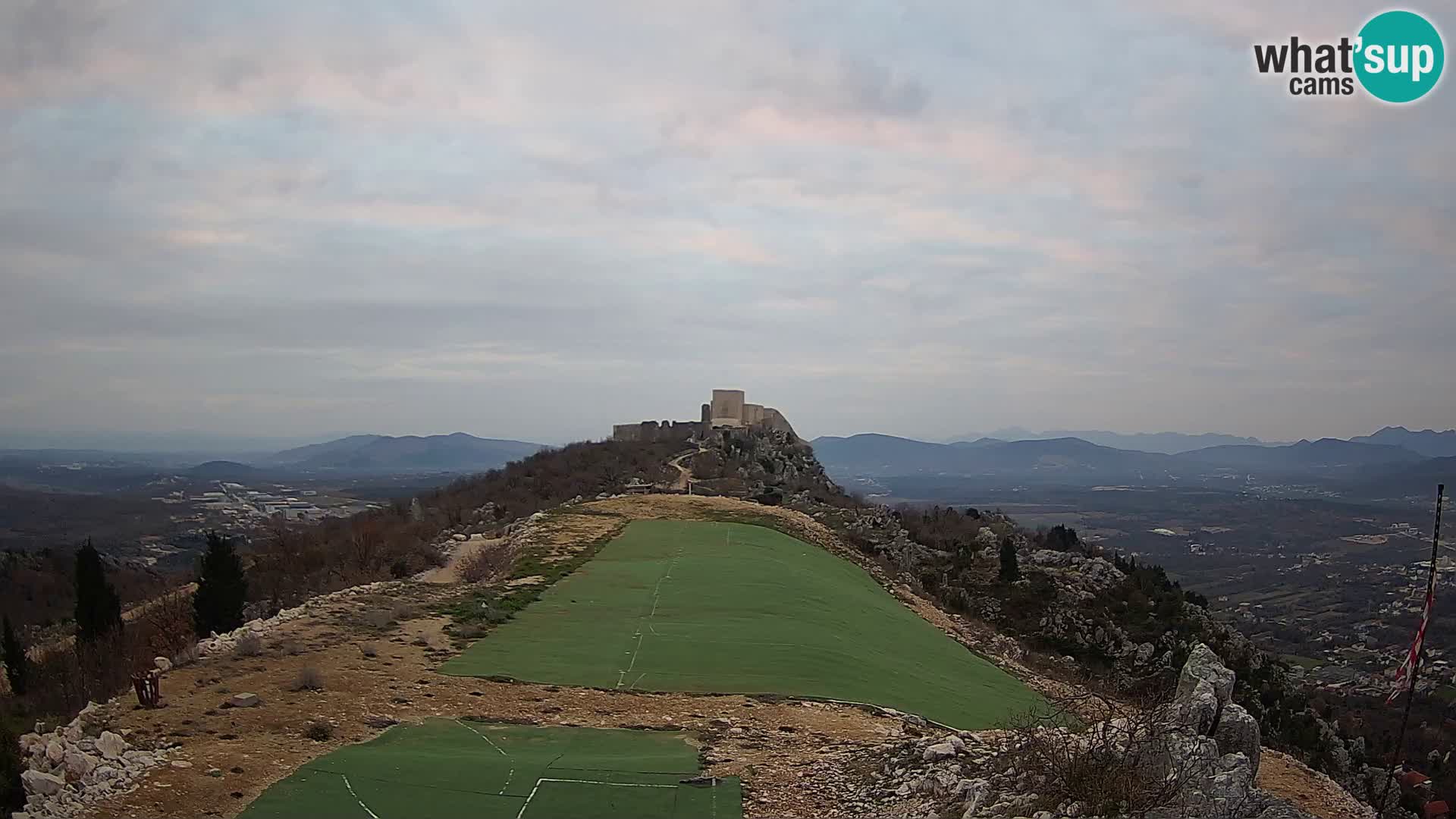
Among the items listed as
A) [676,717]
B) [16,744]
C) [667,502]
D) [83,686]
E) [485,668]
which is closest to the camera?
[16,744]

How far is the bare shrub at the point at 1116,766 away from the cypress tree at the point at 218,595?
2050 centimetres

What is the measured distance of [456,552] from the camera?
2928 centimetres

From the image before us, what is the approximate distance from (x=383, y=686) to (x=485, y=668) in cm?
189

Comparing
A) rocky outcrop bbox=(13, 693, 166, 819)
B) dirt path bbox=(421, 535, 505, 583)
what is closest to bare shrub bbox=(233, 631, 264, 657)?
rocky outcrop bbox=(13, 693, 166, 819)

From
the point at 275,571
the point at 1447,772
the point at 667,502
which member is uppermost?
the point at 667,502

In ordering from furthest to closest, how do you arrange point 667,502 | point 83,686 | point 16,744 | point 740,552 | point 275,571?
point 667,502, point 275,571, point 740,552, point 83,686, point 16,744

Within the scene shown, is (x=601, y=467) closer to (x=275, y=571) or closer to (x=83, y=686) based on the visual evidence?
(x=275, y=571)

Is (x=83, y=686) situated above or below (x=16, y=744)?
below

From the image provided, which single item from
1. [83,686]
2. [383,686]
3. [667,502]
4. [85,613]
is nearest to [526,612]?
[383,686]

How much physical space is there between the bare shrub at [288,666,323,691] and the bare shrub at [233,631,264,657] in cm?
188

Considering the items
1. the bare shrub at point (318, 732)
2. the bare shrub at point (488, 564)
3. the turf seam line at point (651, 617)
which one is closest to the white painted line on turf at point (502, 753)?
the bare shrub at point (318, 732)

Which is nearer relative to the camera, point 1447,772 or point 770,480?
point 1447,772

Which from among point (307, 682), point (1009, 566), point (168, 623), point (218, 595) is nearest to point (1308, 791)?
point (307, 682)

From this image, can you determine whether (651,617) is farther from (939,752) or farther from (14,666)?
(14,666)
